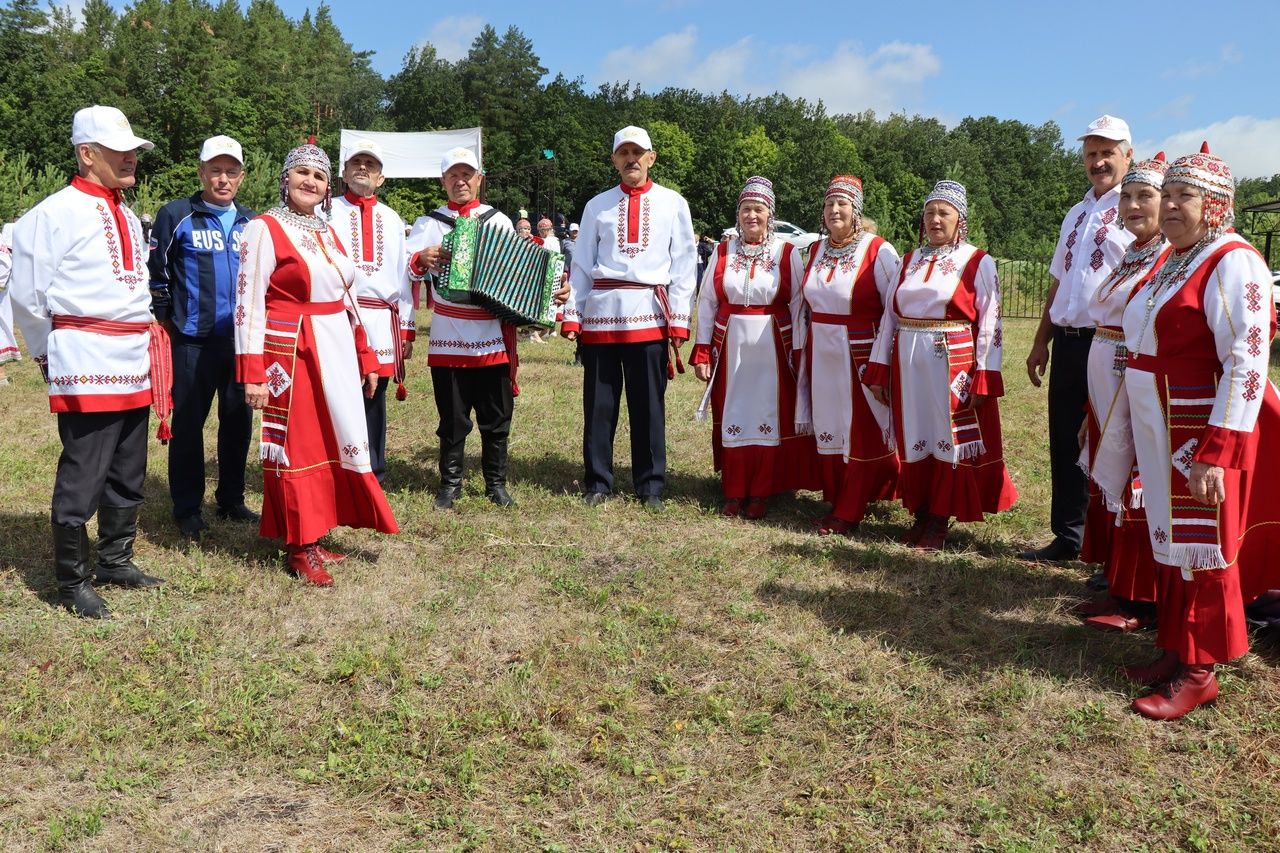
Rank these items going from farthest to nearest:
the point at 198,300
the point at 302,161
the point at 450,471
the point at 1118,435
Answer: the point at 450,471 < the point at 198,300 < the point at 302,161 < the point at 1118,435

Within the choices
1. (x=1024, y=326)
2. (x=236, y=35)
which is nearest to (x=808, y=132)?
(x=236, y=35)

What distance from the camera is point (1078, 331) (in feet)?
16.7

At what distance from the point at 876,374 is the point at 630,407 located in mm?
1731

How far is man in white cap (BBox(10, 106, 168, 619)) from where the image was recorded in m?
4.32

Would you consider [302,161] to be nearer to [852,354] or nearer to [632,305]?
[632,305]

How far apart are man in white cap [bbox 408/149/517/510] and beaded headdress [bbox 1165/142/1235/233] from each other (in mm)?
3783

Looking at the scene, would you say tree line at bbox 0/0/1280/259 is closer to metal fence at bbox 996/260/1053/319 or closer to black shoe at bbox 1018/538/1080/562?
metal fence at bbox 996/260/1053/319

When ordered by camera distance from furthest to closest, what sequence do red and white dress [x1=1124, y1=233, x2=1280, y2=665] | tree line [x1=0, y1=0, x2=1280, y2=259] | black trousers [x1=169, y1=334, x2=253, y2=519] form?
tree line [x1=0, y1=0, x2=1280, y2=259] < black trousers [x1=169, y1=334, x2=253, y2=519] < red and white dress [x1=1124, y1=233, x2=1280, y2=665]

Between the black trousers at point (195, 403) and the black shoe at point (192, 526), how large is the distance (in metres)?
0.03

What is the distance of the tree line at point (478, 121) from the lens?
44625 mm

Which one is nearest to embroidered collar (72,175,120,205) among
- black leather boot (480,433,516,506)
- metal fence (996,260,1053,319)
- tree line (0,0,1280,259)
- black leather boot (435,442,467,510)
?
black leather boot (435,442,467,510)

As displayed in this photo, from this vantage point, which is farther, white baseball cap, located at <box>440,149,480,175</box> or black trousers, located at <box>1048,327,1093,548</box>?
white baseball cap, located at <box>440,149,480,175</box>

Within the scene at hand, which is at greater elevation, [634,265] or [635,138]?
[635,138]

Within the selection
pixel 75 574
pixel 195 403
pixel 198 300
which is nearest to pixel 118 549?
pixel 75 574
